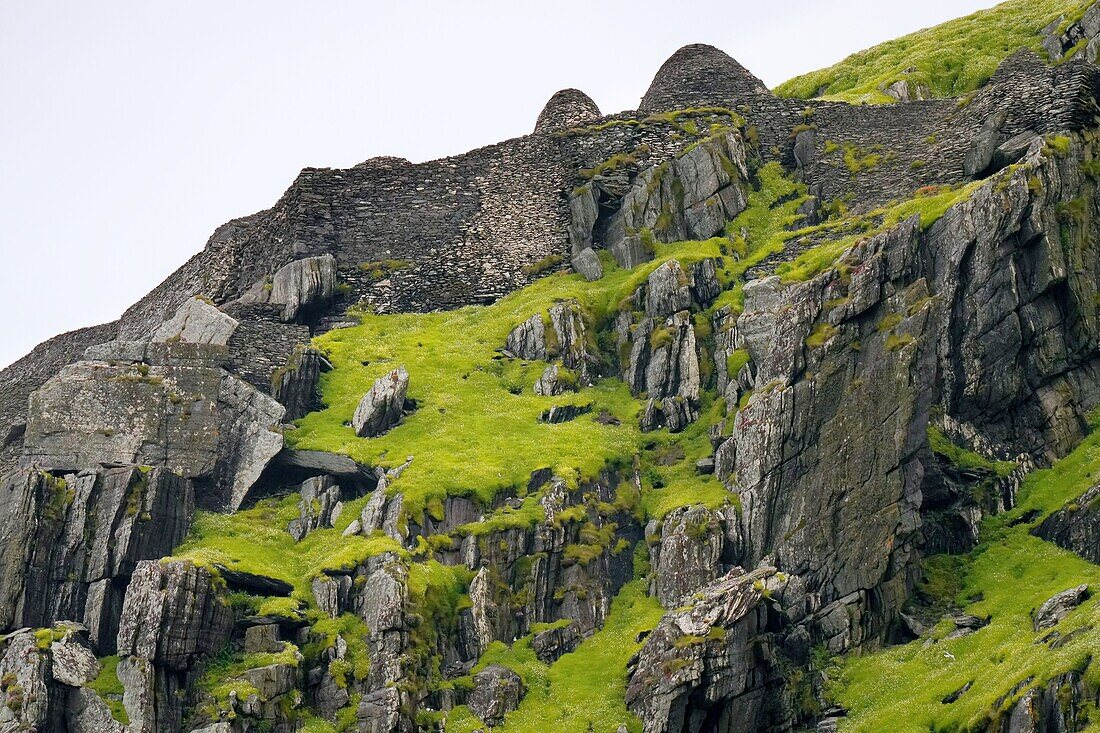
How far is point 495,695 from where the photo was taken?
49.8 metres

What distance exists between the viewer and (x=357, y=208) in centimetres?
7938

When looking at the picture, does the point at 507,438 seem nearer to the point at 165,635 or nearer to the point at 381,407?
the point at 381,407

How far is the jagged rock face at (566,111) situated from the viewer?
85.2m

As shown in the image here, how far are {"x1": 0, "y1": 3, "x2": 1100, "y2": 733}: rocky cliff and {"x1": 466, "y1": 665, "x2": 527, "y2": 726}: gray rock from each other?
0.11 meters

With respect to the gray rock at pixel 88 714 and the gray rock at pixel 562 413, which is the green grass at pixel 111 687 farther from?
the gray rock at pixel 562 413

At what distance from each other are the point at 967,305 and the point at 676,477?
482 inches

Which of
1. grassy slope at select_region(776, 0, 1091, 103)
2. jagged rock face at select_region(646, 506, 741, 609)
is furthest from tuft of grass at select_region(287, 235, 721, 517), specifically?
grassy slope at select_region(776, 0, 1091, 103)

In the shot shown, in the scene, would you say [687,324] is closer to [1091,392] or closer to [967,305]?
[967,305]

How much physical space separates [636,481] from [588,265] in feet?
59.6

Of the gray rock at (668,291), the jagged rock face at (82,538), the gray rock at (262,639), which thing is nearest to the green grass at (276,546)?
the gray rock at (262,639)

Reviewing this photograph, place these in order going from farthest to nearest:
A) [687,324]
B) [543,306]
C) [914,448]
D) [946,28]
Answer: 1. [946,28]
2. [543,306]
3. [687,324]
4. [914,448]

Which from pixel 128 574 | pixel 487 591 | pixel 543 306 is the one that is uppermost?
pixel 543 306

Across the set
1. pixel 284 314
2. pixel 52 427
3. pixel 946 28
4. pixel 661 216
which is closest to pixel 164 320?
pixel 284 314

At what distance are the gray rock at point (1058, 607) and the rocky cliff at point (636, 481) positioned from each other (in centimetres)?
27
